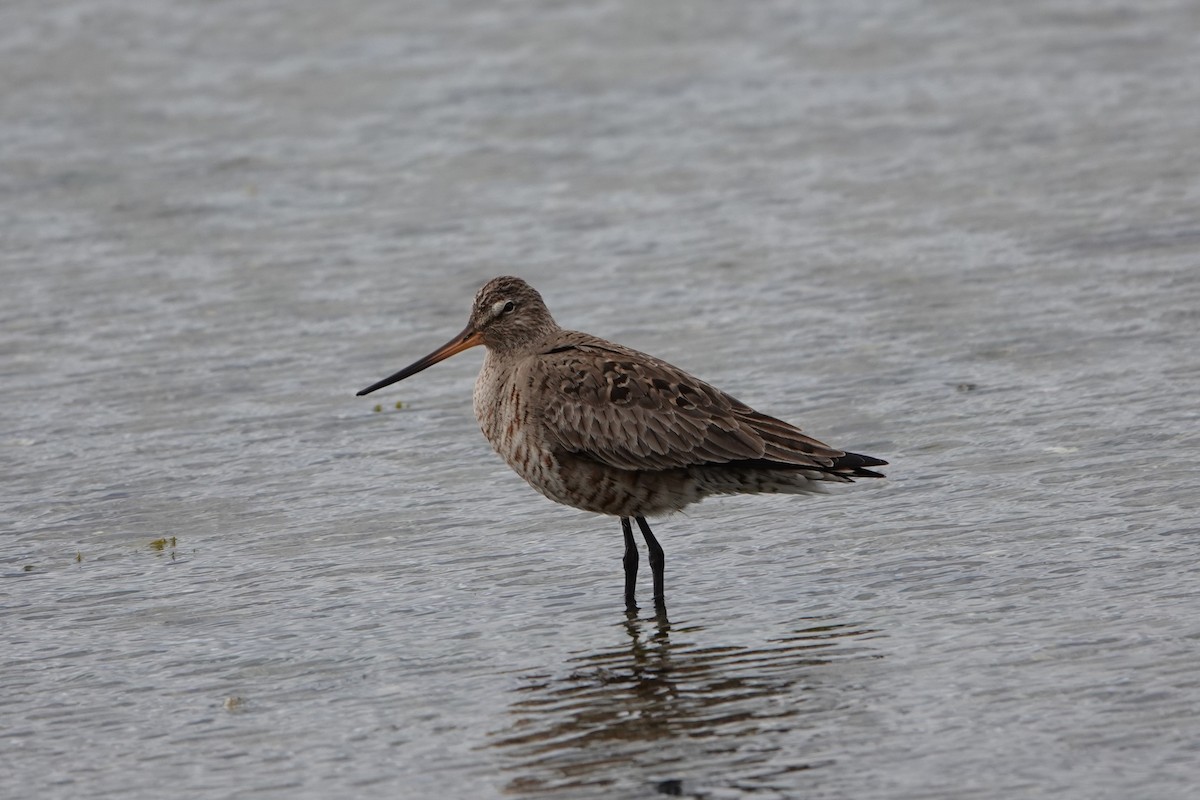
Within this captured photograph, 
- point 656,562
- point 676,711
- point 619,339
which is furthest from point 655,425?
point 619,339

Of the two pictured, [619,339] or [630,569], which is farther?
[619,339]

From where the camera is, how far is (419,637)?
7.84 m

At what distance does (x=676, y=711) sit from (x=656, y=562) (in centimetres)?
121

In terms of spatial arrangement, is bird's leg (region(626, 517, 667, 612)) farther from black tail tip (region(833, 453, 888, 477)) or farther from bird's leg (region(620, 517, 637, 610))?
black tail tip (region(833, 453, 888, 477))

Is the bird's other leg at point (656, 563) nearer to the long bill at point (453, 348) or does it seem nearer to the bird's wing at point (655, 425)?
the bird's wing at point (655, 425)

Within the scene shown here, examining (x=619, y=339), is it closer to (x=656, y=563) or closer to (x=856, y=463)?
(x=656, y=563)

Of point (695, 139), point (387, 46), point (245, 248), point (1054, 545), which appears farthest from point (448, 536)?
point (387, 46)

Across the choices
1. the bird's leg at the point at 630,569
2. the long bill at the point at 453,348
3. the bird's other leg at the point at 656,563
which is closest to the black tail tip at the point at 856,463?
the bird's other leg at the point at 656,563

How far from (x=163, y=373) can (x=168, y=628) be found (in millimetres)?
4053

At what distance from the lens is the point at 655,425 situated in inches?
324

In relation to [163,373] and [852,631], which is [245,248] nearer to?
[163,373]

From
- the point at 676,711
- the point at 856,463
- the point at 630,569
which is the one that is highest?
the point at 856,463

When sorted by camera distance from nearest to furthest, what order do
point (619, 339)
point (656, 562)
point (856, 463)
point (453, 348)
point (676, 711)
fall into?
point (676, 711)
point (856, 463)
point (656, 562)
point (453, 348)
point (619, 339)

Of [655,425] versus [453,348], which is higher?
[453,348]
